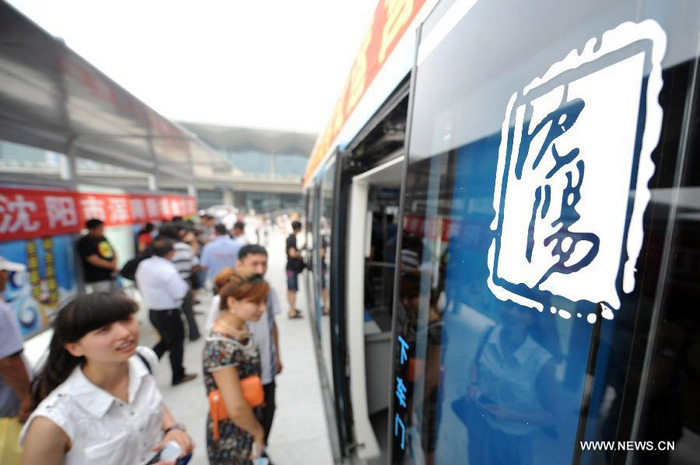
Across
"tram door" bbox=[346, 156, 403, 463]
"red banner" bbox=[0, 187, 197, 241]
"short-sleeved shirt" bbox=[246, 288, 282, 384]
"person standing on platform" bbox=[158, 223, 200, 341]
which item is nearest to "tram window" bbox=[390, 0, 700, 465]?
"tram door" bbox=[346, 156, 403, 463]

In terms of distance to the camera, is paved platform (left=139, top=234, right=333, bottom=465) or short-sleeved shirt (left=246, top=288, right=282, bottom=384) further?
paved platform (left=139, top=234, right=333, bottom=465)

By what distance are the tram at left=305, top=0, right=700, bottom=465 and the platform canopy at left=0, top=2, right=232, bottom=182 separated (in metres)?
2.52

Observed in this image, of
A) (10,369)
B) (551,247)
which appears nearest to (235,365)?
(10,369)

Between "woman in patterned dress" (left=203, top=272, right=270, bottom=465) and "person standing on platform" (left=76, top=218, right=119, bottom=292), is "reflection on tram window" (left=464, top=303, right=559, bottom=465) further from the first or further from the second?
"person standing on platform" (left=76, top=218, right=119, bottom=292)

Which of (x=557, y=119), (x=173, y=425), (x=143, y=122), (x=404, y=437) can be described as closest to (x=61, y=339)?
(x=173, y=425)

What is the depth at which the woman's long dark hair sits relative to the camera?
1.11 metres

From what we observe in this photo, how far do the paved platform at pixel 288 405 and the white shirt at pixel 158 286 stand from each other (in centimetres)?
79

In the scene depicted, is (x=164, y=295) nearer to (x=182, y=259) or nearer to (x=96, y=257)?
(x=182, y=259)

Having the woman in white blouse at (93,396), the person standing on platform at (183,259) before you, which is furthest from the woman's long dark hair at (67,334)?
the person standing on platform at (183,259)

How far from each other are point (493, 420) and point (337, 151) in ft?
5.68

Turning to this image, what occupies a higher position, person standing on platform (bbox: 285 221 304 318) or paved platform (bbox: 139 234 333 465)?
person standing on platform (bbox: 285 221 304 318)

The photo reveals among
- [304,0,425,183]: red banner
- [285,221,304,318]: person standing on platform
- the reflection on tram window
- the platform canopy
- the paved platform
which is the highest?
the platform canopy

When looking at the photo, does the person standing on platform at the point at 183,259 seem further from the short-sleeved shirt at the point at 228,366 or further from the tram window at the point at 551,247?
the tram window at the point at 551,247

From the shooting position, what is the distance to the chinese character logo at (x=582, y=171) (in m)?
0.36
